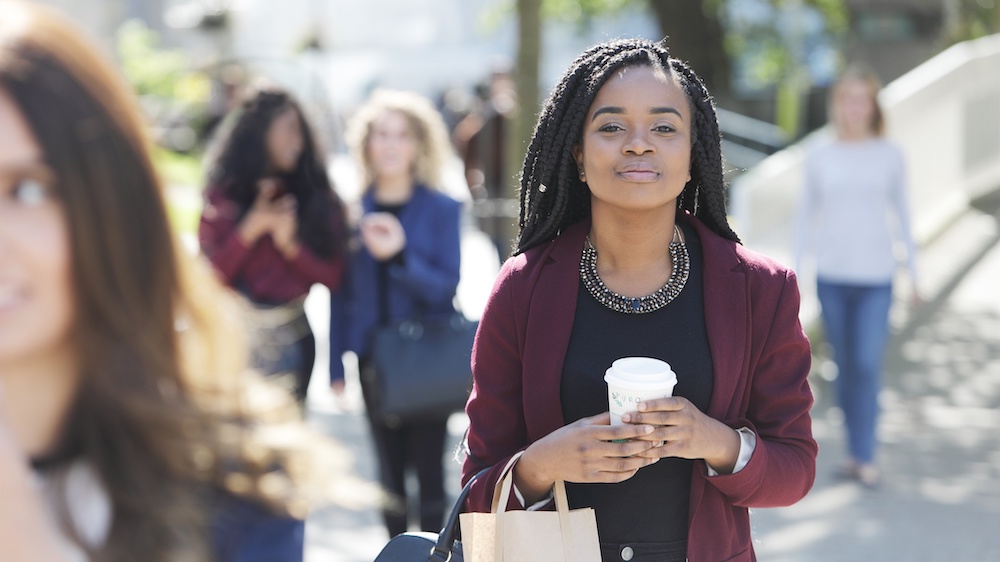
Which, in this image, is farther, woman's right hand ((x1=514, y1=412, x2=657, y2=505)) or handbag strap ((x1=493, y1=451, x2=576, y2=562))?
handbag strap ((x1=493, y1=451, x2=576, y2=562))

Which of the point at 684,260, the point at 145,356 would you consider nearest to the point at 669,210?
the point at 684,260

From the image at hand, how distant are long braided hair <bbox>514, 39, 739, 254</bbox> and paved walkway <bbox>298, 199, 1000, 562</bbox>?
1.39 metres

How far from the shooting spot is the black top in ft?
7.75

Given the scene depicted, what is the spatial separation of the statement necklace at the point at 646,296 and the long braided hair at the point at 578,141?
11 centimetres

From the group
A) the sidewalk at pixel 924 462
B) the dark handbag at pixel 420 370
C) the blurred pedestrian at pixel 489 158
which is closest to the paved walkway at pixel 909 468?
the sidewalk at pixel 924 462

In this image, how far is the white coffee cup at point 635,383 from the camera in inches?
83.0

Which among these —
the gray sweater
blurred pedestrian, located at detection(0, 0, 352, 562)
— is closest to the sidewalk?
the gray sweater

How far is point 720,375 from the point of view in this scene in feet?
7.65

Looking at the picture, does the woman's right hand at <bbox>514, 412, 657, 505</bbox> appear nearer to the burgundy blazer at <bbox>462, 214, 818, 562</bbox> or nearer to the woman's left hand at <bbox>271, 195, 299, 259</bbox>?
the burgundy blazer at <bbox>462, 214, 818, 562</bbox>

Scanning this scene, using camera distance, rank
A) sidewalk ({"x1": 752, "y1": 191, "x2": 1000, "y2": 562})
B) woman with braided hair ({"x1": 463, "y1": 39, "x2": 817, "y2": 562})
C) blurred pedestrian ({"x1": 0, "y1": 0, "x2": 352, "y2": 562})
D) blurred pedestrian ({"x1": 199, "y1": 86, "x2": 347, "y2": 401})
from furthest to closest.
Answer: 1. sidewalk ({"x1": 752, "y1": 191, "x2": 1000, "y2": 562})
2. blurred pedestrian ({"x1": 199, "y1": 86, "x2": 347, "y2": 401})
3. woman with braided hair ({"x1": 463, "y1": 39, "x2": 817, "y2": 562})
4. blurred pedestrian ({"x1": 0, "y1": 0, "x2": 352, "y2": 562})

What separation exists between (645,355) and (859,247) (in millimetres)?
4107

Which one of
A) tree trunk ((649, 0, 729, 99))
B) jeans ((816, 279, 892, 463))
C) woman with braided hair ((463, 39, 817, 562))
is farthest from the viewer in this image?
tree trunk ((649, 0, 729, 99))

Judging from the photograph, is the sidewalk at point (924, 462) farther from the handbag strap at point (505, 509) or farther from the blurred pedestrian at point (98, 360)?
the blurred pedestrian at point (98, 360)

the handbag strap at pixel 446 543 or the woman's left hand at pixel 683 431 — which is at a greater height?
the woman's left hand at pixel 683 431
